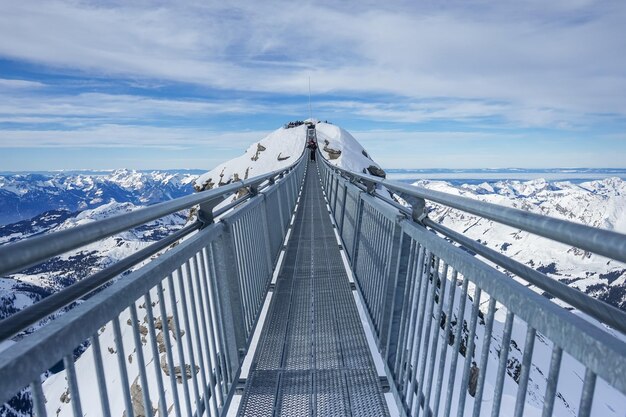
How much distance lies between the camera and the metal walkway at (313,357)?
12.2 ft

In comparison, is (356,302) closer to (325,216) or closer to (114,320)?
(114,320)

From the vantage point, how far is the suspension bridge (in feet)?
4.46

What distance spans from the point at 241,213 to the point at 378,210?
60.6 inches

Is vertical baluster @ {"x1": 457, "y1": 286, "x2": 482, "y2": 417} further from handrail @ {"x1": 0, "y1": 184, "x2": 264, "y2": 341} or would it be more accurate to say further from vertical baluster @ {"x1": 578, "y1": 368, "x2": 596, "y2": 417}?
handrail @ {"x1": 0, "y1": 184, "x2": 264, "y2": 341}

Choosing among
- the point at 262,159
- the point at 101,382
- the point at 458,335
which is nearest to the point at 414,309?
the point at 458,335

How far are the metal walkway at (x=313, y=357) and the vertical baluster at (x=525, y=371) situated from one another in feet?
6.72

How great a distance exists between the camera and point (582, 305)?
137 centimetres

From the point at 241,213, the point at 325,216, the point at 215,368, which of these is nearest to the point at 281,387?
the point at 215,368

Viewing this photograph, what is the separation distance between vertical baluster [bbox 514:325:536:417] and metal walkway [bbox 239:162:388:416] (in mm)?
2048

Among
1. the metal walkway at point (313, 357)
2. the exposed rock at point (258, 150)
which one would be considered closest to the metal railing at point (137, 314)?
the metal walkway at point (313, 357)

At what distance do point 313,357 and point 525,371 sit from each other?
307cm

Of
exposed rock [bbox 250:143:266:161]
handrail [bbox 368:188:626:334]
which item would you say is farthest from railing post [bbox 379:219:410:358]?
exposed rock [bbox 250:143:266:161]

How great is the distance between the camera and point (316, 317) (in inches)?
219

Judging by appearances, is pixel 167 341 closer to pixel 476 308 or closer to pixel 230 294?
pixel 230 294
